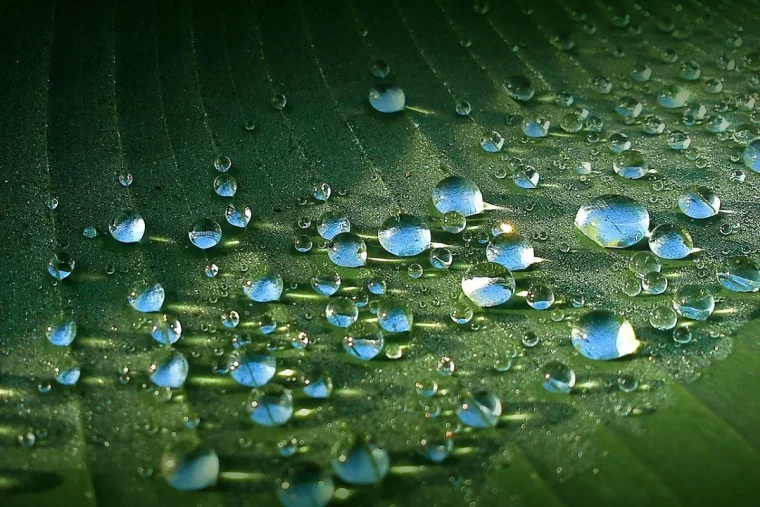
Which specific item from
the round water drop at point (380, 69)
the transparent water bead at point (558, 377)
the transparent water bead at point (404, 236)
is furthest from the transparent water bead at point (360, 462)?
the round water drop at point (380, 69)

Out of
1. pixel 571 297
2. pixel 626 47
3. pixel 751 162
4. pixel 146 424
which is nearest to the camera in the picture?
pixel 146 424

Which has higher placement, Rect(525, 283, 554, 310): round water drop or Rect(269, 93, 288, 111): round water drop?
Rect(269, 93, 288, 111): round water drop

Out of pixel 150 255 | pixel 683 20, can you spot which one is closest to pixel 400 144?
pixel 150 255

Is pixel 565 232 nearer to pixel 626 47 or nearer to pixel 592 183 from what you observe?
pixel 592 183

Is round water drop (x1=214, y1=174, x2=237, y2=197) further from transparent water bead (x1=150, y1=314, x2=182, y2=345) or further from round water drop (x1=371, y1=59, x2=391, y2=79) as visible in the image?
round water drop (x1=371, y1=59, x2=391, y2=79)

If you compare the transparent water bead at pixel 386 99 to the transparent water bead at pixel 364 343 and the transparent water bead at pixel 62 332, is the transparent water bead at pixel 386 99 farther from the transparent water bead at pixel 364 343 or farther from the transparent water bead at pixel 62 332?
the transparent water bead at pixel 62 332

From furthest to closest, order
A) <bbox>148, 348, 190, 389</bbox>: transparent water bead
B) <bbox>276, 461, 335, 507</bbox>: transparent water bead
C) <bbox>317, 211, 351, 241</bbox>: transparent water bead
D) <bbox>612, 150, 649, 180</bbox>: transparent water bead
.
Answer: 1. <bbox>612, 150, 649, 180</bbox>: transparent water bead
2. <bbox>317, 211, 351, 241</bbox>: transparent water bead
3. <bbox>148, 348, 190, 389</bbox>: transparent water bead
4. <bbox>276, 461, 335, 507</bbox>: transparent water bead

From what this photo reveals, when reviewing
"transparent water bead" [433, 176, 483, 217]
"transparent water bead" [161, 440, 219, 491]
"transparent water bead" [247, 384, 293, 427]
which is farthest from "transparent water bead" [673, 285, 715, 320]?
"transparent water bead" [161, 440, 219, 491]
